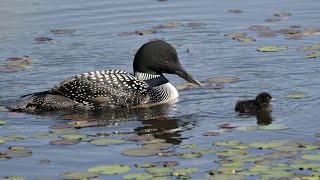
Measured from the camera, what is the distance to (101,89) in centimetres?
1270

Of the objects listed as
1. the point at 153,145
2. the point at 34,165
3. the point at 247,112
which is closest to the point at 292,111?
the point at 247,112

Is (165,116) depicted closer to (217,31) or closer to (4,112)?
(4,112)

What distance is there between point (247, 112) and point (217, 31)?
4.52m

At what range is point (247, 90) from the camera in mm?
13172

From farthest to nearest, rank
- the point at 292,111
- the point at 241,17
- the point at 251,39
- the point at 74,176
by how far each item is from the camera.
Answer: the point at 241,17 < the point at 251,39 < the point at 292,111 < the point at 74,176

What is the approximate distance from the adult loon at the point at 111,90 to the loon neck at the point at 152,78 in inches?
3.3

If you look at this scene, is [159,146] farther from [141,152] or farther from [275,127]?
[275,127]

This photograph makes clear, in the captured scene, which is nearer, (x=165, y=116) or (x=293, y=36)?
(x=165, y=116)

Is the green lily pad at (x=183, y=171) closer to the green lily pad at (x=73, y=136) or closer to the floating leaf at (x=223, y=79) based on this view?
the green lily pad at (x=73, y=136)

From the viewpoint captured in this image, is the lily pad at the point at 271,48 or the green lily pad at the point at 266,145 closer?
the green lily pad at the point at 266,145

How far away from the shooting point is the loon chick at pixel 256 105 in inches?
471


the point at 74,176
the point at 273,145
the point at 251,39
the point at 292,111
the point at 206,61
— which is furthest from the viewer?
the point at 251,39

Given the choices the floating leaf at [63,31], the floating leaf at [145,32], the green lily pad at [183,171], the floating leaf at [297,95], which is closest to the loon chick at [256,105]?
the floating leaf at [297,95]

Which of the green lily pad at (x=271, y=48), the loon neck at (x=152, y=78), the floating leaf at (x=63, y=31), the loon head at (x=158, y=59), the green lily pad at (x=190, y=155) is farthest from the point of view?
the floating leaf at (x=63, y=31)
